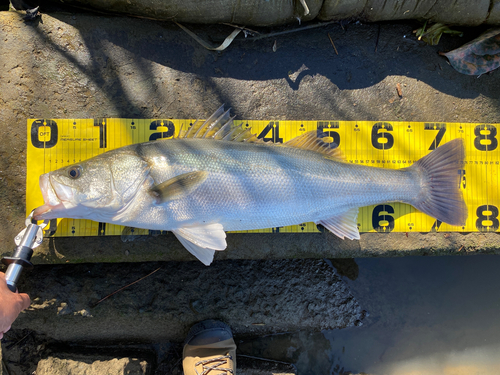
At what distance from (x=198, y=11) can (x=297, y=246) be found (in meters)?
2.59

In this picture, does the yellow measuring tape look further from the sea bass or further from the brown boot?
the brown boot

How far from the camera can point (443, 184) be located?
2.93 m

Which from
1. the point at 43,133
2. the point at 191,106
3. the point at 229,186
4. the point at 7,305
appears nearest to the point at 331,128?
the point at 229,186

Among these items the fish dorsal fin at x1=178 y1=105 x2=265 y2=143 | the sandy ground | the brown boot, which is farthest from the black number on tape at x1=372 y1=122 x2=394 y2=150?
the brown boot

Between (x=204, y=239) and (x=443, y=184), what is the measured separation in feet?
7.84

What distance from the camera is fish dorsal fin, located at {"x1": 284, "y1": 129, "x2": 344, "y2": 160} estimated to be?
9.23 ft

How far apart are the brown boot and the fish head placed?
1606 millimetres

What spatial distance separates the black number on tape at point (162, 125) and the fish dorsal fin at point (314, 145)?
3.87ft

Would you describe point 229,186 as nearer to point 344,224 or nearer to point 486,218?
point 344,224

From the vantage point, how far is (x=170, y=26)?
10.2ft

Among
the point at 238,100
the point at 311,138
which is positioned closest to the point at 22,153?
the point at 238,100

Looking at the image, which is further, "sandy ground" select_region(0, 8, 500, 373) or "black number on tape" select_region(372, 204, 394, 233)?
"black number on tape" select_region(372, 204, 394, 233)

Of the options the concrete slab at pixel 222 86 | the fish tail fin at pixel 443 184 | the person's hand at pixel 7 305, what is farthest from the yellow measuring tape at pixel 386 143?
the person's hand at pixel 7 305

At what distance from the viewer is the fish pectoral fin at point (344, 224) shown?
2834mm
